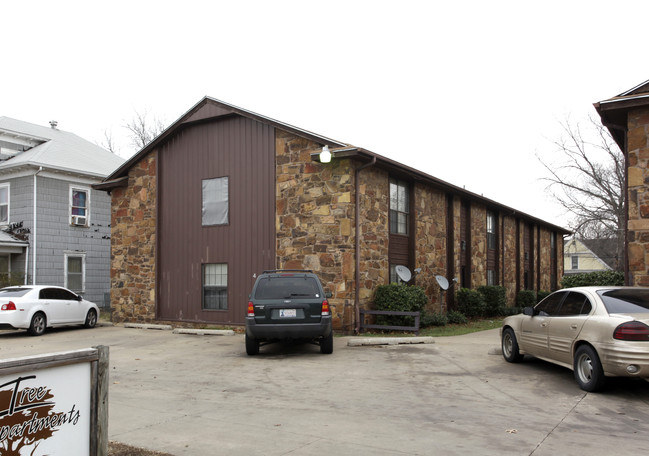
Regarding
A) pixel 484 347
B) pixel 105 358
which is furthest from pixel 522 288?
pixel 105 358

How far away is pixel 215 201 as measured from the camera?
18.2 meters

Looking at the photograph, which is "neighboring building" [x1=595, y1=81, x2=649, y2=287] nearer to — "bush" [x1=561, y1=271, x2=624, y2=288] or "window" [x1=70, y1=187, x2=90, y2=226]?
"bush" [x1=561, y1=271, x2=624, y2=288]

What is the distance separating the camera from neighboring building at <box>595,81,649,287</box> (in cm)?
1185

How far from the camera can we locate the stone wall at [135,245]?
1953 cm

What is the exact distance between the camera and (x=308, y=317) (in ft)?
38.1

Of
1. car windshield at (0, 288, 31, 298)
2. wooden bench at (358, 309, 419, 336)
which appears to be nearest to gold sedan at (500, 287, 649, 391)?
wooden bench at (358, 309, 419, 336)

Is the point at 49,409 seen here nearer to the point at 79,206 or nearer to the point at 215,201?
the point at 215,201

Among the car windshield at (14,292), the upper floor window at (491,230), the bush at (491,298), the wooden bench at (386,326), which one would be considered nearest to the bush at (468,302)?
the bush at (491,298)

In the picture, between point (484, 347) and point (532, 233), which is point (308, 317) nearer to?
point (484, 347)

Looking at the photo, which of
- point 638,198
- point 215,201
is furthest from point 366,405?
point 215,201

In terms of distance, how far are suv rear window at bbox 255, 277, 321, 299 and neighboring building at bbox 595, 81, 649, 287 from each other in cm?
661

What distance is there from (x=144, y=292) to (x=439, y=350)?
11111 millimetres

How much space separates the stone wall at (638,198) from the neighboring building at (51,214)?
21160 mm

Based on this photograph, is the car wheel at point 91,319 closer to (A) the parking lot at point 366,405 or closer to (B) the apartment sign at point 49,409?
(A) the parking lot at point 366,405
